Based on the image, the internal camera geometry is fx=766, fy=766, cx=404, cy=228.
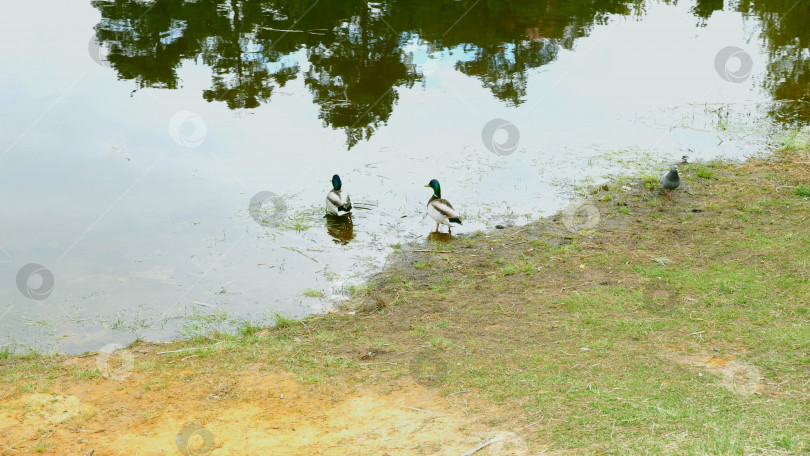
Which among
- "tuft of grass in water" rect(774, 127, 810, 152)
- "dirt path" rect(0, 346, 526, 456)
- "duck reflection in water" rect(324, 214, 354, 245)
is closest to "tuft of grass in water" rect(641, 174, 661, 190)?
"tuft of grass in water" rect(774, 127, 810, 152)

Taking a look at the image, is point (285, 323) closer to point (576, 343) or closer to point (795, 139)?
point (576, 343)

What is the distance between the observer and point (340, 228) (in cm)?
922

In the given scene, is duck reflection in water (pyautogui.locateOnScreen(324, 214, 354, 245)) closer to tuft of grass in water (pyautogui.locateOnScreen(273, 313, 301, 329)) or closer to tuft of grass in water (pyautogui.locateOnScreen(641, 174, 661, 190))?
tuft of grass in water (pyautogui.locateOnScreen(273, 313, 301, 329))

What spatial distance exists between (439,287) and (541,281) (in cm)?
102

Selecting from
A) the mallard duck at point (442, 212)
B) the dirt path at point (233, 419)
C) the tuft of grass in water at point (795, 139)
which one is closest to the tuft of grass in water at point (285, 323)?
the dirt path at point (233, 419)

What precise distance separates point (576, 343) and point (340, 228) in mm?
3856

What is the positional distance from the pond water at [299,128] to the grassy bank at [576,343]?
0.71 m

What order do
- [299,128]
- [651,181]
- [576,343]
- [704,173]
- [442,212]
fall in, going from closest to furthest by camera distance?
[576,343] → [442,212] → [651,181] → [704,173] → [299,128]

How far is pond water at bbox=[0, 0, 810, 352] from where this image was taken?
808 centimetres

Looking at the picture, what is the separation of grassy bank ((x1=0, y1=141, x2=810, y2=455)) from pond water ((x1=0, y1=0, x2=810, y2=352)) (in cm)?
71

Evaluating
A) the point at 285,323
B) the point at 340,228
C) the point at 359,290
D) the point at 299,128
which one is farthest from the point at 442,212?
the point at 299,128

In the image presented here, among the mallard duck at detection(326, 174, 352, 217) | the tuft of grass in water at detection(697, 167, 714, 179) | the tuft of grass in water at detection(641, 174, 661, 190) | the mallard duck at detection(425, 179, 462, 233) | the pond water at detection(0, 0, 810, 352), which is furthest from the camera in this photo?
the tuft of grass in water at detection(697, 167, 714, 179)

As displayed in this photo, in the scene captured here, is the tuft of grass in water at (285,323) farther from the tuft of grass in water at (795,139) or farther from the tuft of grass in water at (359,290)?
the tuft of grass in water at (795,139)

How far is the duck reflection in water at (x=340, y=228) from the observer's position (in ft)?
29.5
